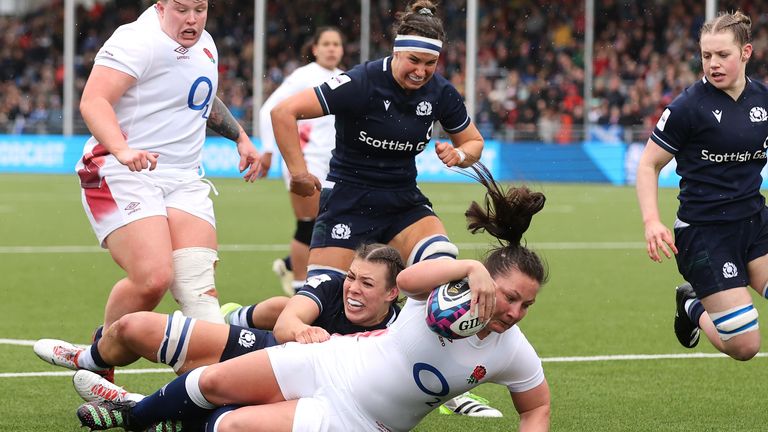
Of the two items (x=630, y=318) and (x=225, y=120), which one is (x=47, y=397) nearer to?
(x=225, y=120)

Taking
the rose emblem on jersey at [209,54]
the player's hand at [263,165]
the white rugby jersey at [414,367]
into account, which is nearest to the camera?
the white rugby jersey at [414,367]

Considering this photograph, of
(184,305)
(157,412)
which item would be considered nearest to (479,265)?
(157,412)

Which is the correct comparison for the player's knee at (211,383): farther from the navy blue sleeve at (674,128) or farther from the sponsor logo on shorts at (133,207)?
the navy blue sleeve at (674,128)

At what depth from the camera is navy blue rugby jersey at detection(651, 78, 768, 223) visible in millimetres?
6422

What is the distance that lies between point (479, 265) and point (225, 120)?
2.78m

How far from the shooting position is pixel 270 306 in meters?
6.40

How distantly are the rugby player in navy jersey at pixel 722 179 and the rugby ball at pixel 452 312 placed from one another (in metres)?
2.07

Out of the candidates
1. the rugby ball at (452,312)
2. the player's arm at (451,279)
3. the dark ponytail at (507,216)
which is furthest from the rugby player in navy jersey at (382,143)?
the rugby ball at (452,312)

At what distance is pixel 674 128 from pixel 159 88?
104 inches

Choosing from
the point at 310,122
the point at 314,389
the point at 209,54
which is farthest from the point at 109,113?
the point at 310,122

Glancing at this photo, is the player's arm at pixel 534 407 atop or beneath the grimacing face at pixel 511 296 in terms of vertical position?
beneath

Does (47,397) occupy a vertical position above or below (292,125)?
below

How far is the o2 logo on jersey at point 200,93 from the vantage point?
6.33 metres

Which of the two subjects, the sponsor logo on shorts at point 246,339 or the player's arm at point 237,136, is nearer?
the sponsor logo on shorts at point 246,339
